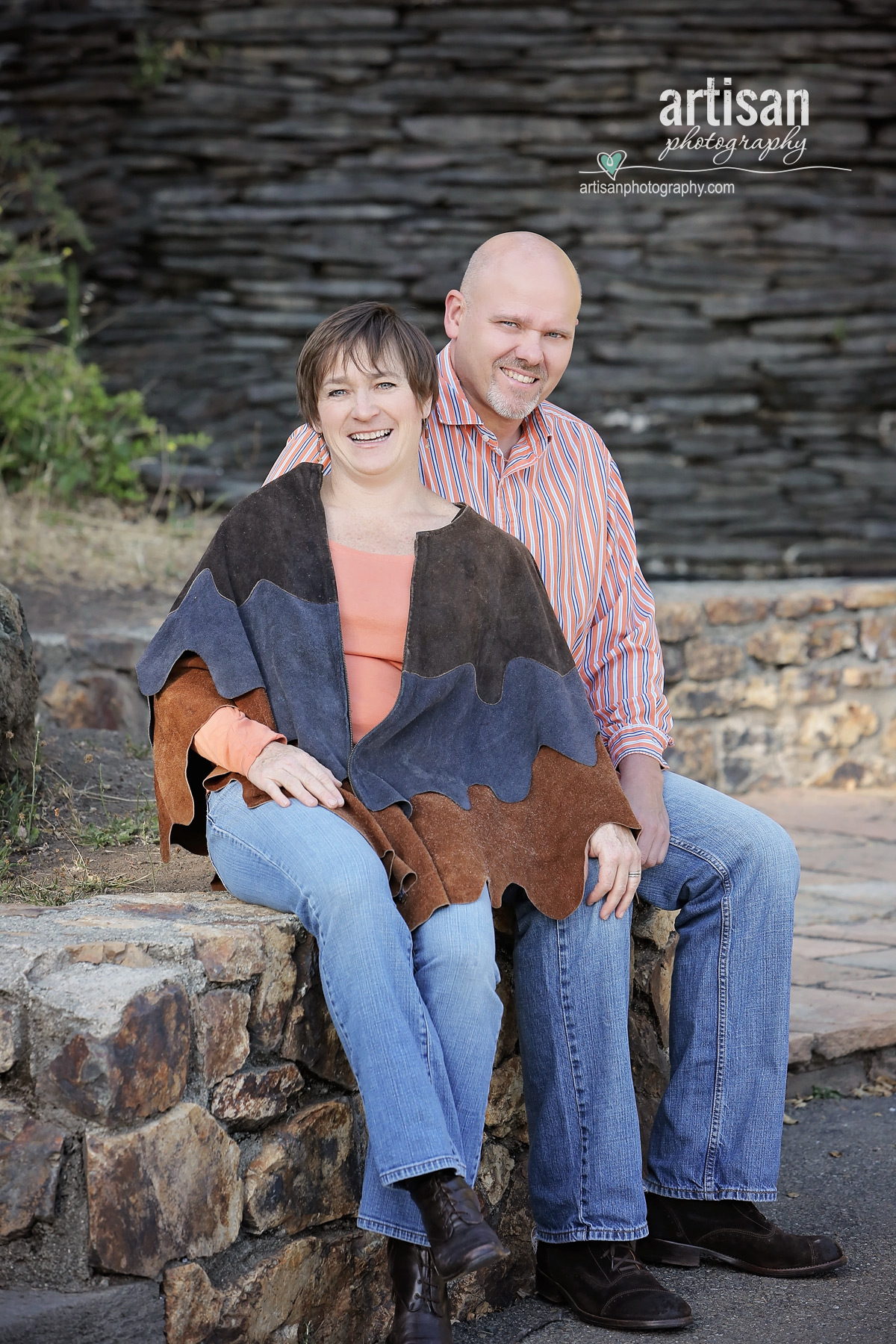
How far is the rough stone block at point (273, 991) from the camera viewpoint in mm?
1919

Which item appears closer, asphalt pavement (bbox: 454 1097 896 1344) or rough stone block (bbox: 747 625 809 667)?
asphalt pavement (bbox: 454 1097 896 1344)

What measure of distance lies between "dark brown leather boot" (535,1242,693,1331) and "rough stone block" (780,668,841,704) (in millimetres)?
3729

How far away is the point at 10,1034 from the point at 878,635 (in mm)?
4622

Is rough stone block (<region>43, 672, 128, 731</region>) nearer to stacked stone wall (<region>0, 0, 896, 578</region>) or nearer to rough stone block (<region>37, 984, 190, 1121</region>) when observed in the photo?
stacked stone wall (<region>0, 0, 896, 578</region>)

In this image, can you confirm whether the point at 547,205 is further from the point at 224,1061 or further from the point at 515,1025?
the point at 224,1061

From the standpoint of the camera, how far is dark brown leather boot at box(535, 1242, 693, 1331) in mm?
2041

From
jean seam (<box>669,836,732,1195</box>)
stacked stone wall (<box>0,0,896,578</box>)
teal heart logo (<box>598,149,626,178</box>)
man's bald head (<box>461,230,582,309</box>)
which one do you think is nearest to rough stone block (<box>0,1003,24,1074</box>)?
jean seam (<box>669,836,732,1195</box>)

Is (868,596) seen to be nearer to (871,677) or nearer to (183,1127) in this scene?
(871,677)

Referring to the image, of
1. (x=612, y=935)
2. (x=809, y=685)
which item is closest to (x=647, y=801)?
(x=612, y=935)

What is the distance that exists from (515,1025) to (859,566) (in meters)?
4.87

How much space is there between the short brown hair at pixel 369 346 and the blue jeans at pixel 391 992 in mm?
723

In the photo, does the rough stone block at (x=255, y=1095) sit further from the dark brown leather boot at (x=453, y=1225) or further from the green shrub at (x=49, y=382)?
the green shrub at (x=49, y=382)

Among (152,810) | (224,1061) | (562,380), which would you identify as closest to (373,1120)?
(224,1061)

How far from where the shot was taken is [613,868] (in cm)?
212
